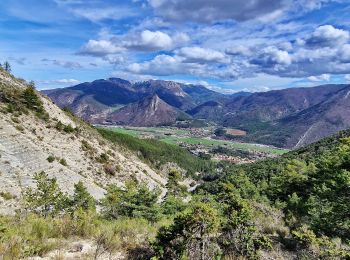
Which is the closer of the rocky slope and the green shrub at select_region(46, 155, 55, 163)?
the rocky slope

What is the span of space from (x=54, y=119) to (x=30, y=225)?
60350mm

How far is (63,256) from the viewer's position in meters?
7.16

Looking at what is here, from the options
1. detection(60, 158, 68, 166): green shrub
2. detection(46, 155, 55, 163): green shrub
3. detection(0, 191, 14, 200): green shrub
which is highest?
detection(46, 155, 55, 163): green shrub

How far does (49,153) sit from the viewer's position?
52.3 m

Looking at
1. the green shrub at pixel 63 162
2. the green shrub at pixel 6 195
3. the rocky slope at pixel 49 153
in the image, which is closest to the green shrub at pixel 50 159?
the rocky slope at pixel 49 153

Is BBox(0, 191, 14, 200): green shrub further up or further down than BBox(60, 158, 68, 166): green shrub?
further down

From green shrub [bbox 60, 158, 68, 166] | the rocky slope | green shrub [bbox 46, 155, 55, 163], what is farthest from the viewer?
green shrub [bbox 60, 158, 68, 166]

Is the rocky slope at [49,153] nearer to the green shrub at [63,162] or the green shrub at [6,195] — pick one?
the green shrub at [63,162]

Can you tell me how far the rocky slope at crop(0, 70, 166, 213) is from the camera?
43.6 meters

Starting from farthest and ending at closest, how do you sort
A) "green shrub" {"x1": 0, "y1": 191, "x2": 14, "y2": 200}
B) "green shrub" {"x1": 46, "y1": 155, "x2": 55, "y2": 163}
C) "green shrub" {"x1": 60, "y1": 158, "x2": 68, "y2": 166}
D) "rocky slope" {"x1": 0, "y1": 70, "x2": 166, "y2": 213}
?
"green shrub" {"x1": 60, "y1": 158, "x2": 68, "y2": 166}, "green shrub" {"x1": 46, "y1": 155, "x2": 55, "y2": 163}, "rocky slope" {"x1": 0, "y1": 70, "x2": 166, "y2": 213}, "green shrub" {"x1": 0, "y1": 191, "x2": 14, "y2": 200}

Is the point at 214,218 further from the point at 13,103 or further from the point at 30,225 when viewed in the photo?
the point at 13,103

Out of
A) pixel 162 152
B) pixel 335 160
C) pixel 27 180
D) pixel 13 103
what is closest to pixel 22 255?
pixel 335 160

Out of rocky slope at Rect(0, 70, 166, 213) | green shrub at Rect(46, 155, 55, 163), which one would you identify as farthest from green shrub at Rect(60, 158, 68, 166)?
green shrub at Rect(46, 155, 55, 163)

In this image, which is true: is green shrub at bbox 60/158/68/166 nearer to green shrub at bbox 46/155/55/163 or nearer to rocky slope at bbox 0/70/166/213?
rocky slope at bbox 0/70/166/213
